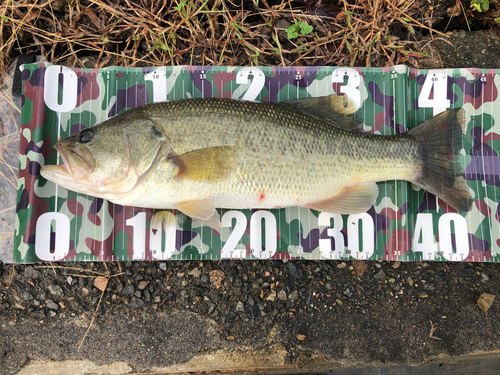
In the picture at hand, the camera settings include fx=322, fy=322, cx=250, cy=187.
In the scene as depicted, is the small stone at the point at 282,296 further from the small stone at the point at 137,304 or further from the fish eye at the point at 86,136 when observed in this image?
the fish eye at the point at 86,136

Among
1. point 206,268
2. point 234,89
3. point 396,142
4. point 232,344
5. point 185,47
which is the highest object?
point 185,47

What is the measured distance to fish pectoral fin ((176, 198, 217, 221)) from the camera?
2330 mm

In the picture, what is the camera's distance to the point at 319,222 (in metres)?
2.76

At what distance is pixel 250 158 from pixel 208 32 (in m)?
1.39

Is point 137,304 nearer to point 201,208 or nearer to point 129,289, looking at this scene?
point 129,289

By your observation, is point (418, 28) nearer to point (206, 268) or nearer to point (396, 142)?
point (396, 142)

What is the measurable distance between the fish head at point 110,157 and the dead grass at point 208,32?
97 cm

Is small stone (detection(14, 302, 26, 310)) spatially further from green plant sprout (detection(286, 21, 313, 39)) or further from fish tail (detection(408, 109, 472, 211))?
fish tail (detection(408, 109, 472, 211))

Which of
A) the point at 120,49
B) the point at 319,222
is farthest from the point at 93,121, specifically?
the point at 319,222

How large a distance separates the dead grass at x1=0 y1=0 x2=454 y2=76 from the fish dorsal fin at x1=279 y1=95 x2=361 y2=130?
1.86 feet

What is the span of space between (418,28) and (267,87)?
1549 millimetres

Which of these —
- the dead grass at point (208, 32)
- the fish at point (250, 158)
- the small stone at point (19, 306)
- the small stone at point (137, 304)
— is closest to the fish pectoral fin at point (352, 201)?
the fish at point (250, 158)

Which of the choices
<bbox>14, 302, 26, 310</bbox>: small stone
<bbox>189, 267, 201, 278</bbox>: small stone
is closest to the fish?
<bbox>189, 267, 201, 278</bbox>: small stone

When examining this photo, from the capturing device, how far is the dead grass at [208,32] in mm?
2846
